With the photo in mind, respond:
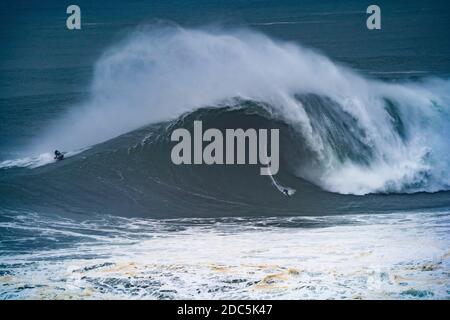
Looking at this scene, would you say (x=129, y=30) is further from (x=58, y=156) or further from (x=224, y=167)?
(x=224, y=167)

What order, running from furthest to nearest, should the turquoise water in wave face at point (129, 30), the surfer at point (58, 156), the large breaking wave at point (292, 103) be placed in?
the turquoise water in wave face at point (129, 30)
the surfer at point (58, 156)
the large breaking wave at point (292, 103)

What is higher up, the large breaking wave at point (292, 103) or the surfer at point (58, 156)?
the large breaking wave at point (292, 103)

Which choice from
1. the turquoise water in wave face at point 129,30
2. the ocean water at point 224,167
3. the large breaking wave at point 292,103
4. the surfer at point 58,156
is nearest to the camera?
the ocean water at point 224,167

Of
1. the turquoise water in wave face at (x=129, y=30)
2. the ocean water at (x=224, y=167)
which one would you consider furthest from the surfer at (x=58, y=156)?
the turquoise water in wave face at (x=129, y=30)

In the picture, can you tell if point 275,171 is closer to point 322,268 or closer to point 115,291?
point 322,268

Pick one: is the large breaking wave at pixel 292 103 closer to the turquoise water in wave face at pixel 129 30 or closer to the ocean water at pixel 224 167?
the ocean water at pixel 224 167

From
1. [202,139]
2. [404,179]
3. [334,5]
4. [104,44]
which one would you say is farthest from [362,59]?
[104,44]

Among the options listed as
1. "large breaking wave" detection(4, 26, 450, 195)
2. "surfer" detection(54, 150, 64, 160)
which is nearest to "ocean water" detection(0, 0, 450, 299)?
"large breaking wave" detection(4, 26, 450, 195)
